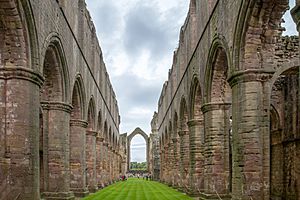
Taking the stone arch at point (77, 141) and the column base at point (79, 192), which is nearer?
the stone arch at point (77, 141)

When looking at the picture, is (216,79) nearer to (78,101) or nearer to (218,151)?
(218,151)

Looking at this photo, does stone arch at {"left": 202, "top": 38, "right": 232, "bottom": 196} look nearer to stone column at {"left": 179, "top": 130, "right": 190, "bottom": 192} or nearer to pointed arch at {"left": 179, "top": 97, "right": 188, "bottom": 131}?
stone column at {"left": 179, "top": 130, "right": 190, "bottom": 192}

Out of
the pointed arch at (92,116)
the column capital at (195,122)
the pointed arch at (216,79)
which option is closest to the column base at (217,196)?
the pointed arch at (216,79)

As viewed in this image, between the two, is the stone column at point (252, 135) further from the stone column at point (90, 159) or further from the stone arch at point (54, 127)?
the stone column at point (90, 159)

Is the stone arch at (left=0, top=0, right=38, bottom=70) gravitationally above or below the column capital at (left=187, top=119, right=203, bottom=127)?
above

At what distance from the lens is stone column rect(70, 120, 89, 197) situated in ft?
58.2

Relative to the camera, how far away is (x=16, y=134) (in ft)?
31.1

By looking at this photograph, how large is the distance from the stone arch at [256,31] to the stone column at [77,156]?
9.13 m

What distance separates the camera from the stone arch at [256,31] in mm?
9477

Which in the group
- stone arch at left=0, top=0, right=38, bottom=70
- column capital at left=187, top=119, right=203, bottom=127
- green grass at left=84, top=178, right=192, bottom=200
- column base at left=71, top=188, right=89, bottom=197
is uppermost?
stone arch at left=0, top=0, right=38, bottom=70

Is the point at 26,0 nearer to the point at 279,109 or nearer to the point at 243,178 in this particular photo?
the point at 243,178

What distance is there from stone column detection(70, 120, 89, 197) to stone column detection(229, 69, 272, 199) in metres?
8.92

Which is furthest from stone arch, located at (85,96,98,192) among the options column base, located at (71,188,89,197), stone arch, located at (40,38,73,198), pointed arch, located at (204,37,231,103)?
pointed arch, located at (204,37,231,103)

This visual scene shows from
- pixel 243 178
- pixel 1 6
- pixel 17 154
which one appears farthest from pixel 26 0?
pixel 243 178
